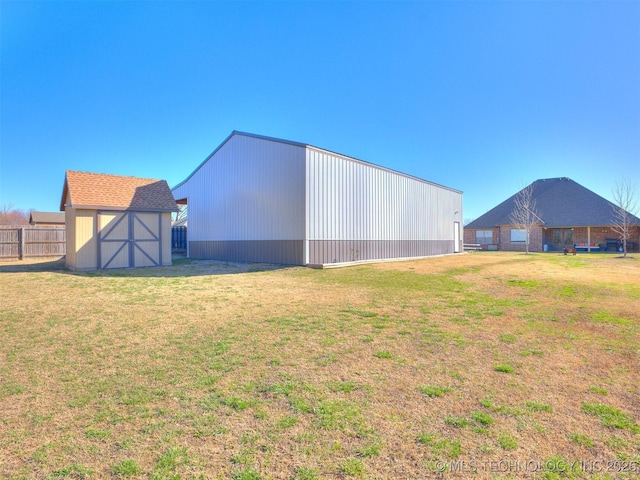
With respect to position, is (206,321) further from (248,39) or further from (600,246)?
(600,246)

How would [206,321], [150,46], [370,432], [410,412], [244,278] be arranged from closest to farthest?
[370,432] < [410,412] < [206,321] < [244,278] < [150,46]

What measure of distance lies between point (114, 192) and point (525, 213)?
116 feet

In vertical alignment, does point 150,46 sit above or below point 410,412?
above

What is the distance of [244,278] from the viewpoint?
40.4ft

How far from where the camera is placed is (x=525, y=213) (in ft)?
106

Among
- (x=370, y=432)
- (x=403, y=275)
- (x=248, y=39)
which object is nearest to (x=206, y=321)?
(x=370, y=432)

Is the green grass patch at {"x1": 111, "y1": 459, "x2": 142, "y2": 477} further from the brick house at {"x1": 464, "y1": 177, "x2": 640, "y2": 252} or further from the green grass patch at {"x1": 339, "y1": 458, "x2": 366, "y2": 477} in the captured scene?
the brick house at {"x1": 464, "y1": 177, "x2": 640, "y2": 252}

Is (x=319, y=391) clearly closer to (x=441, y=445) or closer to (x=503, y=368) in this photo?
(x=441, y=445)

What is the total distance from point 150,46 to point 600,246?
127ft

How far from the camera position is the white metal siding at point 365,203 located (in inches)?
616

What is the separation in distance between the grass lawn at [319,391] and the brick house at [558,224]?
28870 millimetres

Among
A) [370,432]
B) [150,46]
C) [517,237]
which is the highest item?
[150,46]

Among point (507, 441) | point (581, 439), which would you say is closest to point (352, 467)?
point (507, 441)

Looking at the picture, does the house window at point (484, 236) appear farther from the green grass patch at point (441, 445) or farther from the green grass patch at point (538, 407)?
Result: the green grass patch at point (441, 445)
